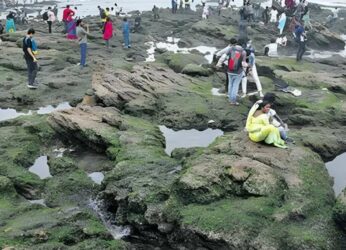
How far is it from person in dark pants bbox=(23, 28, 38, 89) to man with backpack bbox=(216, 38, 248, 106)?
9.99m

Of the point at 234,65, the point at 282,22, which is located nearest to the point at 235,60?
the point at 234,65

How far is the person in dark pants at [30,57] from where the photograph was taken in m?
24.5

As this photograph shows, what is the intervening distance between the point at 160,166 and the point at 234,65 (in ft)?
27.5

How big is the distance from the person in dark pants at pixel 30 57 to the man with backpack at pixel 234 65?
9990 mm

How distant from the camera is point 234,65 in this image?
72.5ft

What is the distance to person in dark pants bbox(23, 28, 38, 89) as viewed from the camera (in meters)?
24.5

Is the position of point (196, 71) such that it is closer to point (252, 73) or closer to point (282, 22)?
point (252, 73)

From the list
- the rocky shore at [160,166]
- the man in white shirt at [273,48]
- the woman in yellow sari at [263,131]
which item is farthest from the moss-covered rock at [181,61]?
the woman in yellow sari at [263,131]

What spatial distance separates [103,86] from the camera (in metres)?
23.2

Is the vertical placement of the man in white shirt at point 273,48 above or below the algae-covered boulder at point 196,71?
below

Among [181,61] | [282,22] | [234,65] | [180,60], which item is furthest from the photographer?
[282,22]

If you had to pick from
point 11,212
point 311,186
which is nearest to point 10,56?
point 11,212

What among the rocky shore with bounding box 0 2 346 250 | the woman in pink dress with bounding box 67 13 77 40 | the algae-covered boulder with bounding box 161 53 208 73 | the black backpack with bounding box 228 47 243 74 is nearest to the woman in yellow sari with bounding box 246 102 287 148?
the rocky shore with bounding box 0 2 346 250

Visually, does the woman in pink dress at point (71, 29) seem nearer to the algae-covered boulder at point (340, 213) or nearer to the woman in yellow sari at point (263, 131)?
the woman in yellow sari at point (263, 131)
